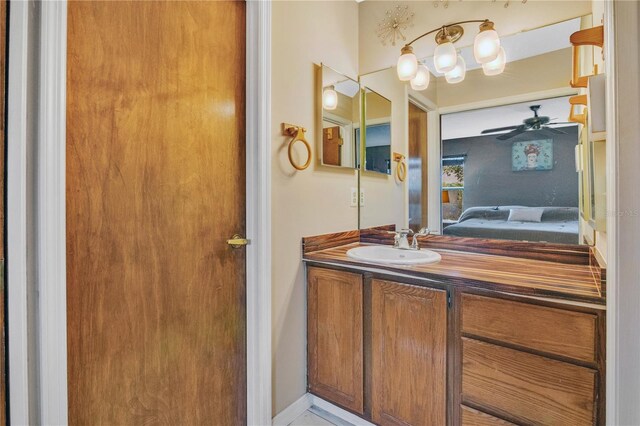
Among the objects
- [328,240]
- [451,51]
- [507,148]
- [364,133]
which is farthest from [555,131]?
[328,240]

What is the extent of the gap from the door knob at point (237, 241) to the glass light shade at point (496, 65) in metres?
1.51

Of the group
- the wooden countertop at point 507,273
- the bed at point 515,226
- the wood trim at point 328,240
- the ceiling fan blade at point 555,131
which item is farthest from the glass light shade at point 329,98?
the ceiling fan blade at point 555,131

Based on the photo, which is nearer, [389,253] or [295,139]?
[295,139]

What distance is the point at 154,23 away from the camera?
1.14 m

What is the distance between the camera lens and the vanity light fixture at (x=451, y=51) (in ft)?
5.15

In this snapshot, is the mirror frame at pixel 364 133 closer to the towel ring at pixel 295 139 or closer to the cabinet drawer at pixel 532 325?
the towel ring at pixel 295 139

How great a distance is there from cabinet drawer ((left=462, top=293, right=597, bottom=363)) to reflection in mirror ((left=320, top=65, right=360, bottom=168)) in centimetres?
106

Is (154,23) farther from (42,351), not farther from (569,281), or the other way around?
(569,281)

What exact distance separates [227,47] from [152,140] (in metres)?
0.56

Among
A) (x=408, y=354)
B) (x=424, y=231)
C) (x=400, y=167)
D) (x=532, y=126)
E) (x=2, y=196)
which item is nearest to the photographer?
(x=2, y=196)

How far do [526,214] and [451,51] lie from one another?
93 cm

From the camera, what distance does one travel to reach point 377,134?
2.07m

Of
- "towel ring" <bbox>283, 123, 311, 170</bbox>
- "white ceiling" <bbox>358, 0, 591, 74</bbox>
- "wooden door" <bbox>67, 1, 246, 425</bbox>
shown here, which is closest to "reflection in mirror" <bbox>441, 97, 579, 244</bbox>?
"white ceiling" <bbox>358, 0, 591, 74</bbox>

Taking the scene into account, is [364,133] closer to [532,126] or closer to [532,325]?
[532,126]
